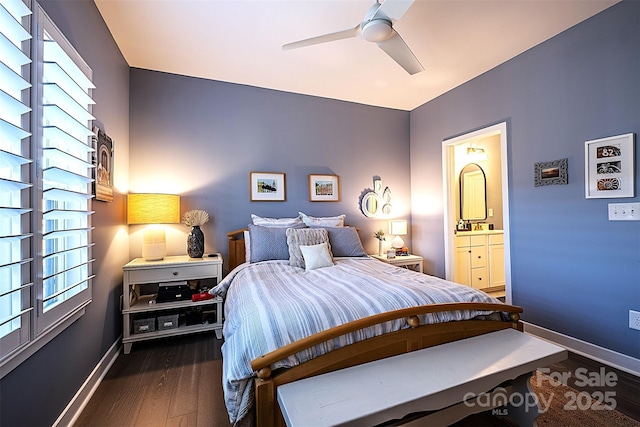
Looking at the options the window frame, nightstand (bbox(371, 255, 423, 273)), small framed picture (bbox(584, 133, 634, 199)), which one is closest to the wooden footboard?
the window frame

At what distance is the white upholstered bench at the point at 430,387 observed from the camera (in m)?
1.05

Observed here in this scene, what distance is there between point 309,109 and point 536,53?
2.45 metres

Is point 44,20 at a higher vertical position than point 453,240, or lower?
higher

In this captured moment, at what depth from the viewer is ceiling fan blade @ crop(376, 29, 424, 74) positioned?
1885mm

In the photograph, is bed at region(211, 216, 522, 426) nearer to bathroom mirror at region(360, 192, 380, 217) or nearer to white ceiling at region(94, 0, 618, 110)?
bathroom mirror at region(360, 192, 380, 217)

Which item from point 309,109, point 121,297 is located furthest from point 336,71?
point 121,297

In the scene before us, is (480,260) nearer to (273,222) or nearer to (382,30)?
(273,222)

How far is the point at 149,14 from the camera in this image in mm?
2162

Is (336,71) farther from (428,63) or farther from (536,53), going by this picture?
(536,53)

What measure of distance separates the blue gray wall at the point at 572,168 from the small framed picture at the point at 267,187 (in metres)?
2.48

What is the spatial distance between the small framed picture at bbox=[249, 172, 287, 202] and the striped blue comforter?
1.34 metres

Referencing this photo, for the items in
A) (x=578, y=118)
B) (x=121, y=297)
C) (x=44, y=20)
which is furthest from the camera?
(x=121, y=297)

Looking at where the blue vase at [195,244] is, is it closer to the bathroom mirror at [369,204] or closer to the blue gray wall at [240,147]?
the blue gray wall at [240,147]

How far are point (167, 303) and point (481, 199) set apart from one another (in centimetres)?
472
